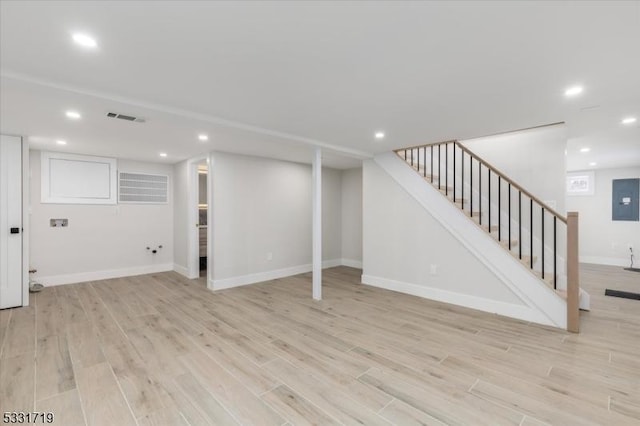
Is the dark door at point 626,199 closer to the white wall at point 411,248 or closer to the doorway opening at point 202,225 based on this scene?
the white wall at point 411,248

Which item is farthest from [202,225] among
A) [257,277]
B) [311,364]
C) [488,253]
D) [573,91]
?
[573,91]

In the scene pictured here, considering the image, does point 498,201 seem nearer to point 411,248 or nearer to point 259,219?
point 411,248

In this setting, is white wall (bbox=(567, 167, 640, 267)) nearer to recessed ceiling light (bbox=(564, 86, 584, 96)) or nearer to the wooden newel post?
the wooden newel post

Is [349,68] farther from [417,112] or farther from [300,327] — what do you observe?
[300,327]

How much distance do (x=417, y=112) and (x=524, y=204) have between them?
2.63 m

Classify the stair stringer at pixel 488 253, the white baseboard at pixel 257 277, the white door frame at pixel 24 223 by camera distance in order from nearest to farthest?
the stair stringer at pixel 488 253 < the white door frame at pixel 24 223 < the white baseboard at pixel 257 277

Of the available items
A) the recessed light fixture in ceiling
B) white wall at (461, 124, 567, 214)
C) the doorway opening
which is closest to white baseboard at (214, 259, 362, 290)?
the doorway opening

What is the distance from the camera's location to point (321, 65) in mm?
2059

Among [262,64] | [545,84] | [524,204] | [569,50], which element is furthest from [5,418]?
[524,204]

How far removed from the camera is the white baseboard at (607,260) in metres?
6.77

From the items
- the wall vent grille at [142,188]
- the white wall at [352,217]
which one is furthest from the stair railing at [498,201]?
the wall vent grille at [142,188]

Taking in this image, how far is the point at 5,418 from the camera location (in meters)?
1.86

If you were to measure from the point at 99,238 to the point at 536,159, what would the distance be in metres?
7.62

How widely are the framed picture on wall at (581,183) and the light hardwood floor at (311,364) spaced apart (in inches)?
167
